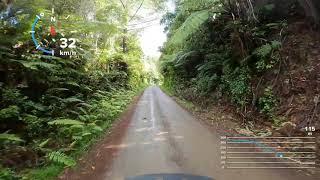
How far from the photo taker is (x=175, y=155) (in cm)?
708

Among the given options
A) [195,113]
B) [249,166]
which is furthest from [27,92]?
[249,166]

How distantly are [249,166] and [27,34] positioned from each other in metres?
7.63

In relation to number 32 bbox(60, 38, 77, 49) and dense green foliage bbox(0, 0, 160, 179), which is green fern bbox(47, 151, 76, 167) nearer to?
dense green foliage bbox(0, 0, 160, 179)

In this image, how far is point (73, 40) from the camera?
Answer: 473 inches

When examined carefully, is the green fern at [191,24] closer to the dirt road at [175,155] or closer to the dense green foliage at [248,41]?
the dense green foliage at [248,41]

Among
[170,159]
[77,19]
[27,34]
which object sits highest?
[77,19]

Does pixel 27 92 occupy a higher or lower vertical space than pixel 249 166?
higher

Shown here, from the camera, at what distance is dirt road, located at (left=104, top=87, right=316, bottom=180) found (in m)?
5.21

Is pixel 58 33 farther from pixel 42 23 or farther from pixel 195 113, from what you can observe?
pixel 195 113

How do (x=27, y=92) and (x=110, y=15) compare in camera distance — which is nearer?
(x=27, y=92)

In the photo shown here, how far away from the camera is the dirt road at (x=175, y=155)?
5.21m

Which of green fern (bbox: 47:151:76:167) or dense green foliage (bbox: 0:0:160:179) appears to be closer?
green fern (bbox: 47:151:76:167)
